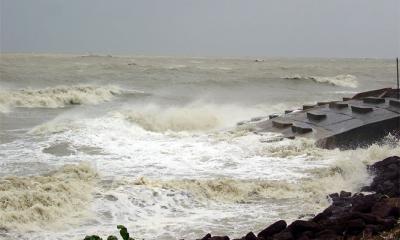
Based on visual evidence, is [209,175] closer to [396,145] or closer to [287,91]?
[396,145]

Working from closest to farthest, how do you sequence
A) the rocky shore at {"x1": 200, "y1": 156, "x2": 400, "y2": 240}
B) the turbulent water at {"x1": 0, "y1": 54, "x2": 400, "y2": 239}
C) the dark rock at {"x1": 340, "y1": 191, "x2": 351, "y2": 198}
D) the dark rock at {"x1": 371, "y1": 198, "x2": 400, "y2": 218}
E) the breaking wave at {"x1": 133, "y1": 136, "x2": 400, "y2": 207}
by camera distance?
the rocky shore at {"x1": 200, "y1": 156, "x2": 400, "y2": 240}, the dark rock at {"x1": 371, "y1": 198, "x2": 400, "y2": 218}, the turbulent water at {"x1": 0, "y1": 54, "x2": 400, "y2": 239}, the dark rock at {"x1": 340, "y1": 191, "x2": 351, "y2": 198}, the breaking wave at {"x1": 133, "y1": 136, "x2": 400, "y2": 207}

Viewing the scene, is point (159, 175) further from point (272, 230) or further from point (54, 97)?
point (54, 97)

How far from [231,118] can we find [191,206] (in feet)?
44.7

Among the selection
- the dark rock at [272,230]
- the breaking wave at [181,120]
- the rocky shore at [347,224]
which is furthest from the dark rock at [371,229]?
the breaking wave at [181,120]

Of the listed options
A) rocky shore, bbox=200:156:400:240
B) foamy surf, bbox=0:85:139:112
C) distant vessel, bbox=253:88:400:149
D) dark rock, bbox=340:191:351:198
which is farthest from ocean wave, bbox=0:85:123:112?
rocky shore, bbox=200:156:400:240

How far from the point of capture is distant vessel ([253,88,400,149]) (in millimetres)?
14266

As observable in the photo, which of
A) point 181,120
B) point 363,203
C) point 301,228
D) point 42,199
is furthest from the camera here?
point 181,120

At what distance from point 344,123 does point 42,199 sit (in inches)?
369

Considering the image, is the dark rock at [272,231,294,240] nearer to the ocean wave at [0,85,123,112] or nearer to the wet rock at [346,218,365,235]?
the wet rock at [346,218,365,235]

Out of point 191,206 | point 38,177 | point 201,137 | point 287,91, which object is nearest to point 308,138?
point 201,137

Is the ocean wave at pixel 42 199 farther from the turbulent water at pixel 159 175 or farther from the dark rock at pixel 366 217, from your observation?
the dark rock at pixel 366 217

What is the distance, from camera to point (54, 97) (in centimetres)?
2967

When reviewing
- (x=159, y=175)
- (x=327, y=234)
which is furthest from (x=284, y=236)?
(x=159, y=175)

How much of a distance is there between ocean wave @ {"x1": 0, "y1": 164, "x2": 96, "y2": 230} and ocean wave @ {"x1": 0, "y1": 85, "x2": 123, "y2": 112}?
52.7 ft
